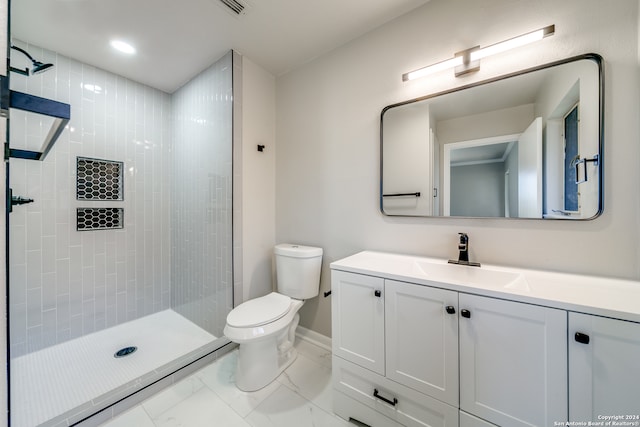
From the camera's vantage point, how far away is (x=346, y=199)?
71.0 inches

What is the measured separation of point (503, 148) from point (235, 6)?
1.80 meters

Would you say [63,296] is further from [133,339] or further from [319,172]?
[319,172]

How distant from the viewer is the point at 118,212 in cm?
225

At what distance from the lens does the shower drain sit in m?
1.80

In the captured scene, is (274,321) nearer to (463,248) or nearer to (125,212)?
(463,248)

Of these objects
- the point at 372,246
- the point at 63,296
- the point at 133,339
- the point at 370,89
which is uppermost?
the point at 370,89

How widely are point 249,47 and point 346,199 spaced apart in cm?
142

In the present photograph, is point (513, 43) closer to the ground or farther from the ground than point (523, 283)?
farther from the ground

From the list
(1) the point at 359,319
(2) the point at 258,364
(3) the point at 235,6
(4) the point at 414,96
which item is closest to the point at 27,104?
(3) the point at 235,6

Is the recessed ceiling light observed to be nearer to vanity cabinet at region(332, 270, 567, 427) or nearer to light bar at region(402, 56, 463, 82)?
light bar at region(402, 56, 463, 82)

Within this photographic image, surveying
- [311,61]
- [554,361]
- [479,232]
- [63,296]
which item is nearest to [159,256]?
[63,296]

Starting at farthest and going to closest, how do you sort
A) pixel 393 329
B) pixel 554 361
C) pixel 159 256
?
pixel 159 256, pixel 393 329, pixel 554 361

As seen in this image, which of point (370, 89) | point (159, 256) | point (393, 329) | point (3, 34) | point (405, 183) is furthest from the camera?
point (159, 256)

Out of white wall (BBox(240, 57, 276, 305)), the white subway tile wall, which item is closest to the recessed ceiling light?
the white subway tile wall
